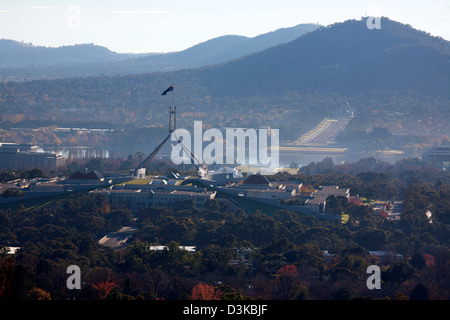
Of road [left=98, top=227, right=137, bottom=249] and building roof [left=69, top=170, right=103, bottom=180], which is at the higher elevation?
building roof [left=69, top=170, right=103, bottom=180]

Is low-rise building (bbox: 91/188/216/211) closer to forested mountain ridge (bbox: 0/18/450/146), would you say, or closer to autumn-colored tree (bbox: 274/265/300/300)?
autumn-colored tree (bbox: 274/265/300/300)

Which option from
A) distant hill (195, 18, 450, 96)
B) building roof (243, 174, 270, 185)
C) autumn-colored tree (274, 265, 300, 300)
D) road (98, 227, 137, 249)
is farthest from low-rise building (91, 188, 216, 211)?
distant hill (195, 18, 450, 96)

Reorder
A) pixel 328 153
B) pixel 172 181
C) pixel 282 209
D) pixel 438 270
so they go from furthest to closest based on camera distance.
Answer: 1. pixel 328 153
2. pixel 172 181
3. pixel 282 209
4. pixel 438 270

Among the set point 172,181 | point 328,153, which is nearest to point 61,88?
point 328,153

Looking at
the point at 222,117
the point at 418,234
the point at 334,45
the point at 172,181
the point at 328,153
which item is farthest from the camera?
the point at 334,45

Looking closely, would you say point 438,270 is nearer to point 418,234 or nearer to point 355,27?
point 418,234

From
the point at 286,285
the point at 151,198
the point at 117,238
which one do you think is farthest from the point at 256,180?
the point at 286,285
